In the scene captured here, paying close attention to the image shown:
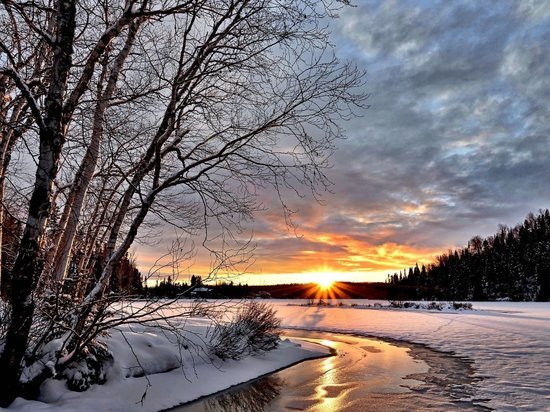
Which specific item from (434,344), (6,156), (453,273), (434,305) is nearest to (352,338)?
(434,344)

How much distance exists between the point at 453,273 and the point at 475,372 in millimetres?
89386

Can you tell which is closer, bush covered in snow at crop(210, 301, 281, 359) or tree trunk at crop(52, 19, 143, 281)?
tree trunk at crop(52, 19, 143, 281)

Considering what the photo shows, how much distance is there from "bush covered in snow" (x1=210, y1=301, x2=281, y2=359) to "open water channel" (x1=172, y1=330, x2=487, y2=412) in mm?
1378

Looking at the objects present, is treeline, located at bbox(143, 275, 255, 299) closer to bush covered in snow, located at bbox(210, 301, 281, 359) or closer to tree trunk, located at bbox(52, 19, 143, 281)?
tree trunk, located at bbox(52, 19, 143, 281)

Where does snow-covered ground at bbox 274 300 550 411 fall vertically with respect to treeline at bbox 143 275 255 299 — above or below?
below

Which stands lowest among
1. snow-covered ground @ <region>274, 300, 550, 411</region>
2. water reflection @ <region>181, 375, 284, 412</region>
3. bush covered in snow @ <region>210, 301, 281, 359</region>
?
water reflection @ <region>181, 375, 284, 412</region>

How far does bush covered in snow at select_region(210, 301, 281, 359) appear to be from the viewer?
1239 cm

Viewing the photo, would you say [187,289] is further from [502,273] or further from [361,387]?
[502,273]

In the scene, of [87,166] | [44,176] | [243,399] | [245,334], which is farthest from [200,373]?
[44,176]

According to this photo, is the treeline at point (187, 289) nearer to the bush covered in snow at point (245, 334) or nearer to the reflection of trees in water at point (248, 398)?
the reflection of trees in water at point (248, 398)

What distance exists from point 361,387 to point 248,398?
262 cm

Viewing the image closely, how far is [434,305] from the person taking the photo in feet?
148

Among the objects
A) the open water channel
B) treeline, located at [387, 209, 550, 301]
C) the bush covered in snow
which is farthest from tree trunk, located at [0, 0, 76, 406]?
treeline, located at [387, 209, 550, 301]

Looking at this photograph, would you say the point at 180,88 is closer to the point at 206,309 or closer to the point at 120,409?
the point at 206,309
